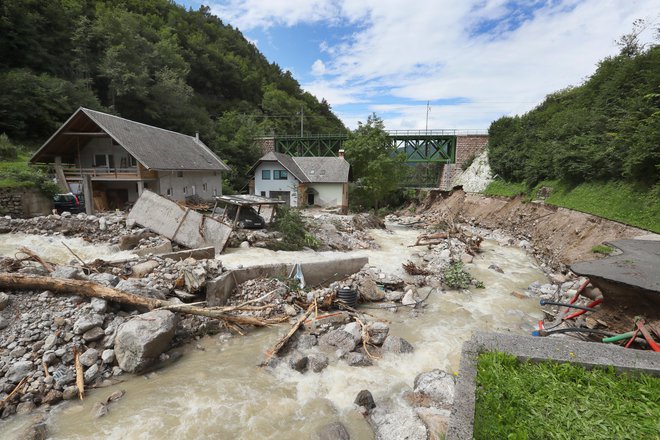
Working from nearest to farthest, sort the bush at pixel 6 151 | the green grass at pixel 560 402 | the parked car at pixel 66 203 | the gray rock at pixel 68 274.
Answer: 1. the green grass at pixel 560 402
2. the gray rock at pixel 68 274
3. the parked car at pixel 66 203
4. the bush at pixel 6 151

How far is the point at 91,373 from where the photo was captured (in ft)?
19.6

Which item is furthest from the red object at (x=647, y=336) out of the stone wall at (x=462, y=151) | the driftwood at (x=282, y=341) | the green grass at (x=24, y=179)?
the stone wall at (x=462, y=151)

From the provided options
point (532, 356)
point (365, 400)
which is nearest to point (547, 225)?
point (532, 356)

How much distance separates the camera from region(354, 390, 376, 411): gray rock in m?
5.60

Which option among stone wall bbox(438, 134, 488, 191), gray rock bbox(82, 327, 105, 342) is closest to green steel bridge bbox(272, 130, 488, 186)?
stone wall bbox(438, 134, 488, 191)

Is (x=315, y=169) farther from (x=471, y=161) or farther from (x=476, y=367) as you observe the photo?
(x=476, y=367)

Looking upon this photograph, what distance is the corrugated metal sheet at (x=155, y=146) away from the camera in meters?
18.3

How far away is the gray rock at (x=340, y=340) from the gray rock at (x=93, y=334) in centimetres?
494

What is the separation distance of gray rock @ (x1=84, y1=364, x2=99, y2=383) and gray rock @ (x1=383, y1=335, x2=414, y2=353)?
6.14 metres

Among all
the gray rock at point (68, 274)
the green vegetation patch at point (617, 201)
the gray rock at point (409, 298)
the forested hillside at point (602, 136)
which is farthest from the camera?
the forested hillside at point (602, 136)

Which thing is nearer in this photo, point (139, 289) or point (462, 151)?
point (139, 289)

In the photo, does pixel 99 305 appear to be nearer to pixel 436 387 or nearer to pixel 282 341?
pixel 282 341

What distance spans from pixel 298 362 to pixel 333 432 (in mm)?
1885

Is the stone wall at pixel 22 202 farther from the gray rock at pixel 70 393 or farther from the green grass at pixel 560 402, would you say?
the green grass at pixel 560 402
